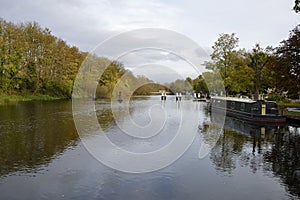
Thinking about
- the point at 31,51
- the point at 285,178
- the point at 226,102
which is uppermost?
the point at 31,51

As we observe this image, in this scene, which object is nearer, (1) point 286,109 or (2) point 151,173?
(2) point 151,173

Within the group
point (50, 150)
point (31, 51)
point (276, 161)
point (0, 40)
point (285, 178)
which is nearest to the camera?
point (285, 178)

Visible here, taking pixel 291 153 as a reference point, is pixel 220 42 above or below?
above

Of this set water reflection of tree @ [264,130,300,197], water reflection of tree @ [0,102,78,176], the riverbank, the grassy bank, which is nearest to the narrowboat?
the riverbank

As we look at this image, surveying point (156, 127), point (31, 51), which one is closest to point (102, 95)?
point (31, 51)

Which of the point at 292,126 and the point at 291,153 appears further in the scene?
the point at 292,126

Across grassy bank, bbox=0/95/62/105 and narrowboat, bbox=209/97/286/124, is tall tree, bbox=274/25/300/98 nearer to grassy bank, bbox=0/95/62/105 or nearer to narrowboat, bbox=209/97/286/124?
narrowboat, bbox=209/97/286/124

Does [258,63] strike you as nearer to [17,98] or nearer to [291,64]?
[291,64]

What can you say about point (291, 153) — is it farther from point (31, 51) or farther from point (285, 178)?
point (31, 51)

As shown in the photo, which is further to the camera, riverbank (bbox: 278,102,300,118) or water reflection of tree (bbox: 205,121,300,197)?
riverbank (bbox: 278,102,300,118)

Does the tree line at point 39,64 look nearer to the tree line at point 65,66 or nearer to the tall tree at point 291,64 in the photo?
the tree line at point 65,66

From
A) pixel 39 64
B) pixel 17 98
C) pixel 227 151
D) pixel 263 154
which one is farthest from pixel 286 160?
pixel 39 64

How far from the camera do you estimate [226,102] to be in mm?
29047

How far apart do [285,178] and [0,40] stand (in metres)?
41.7
